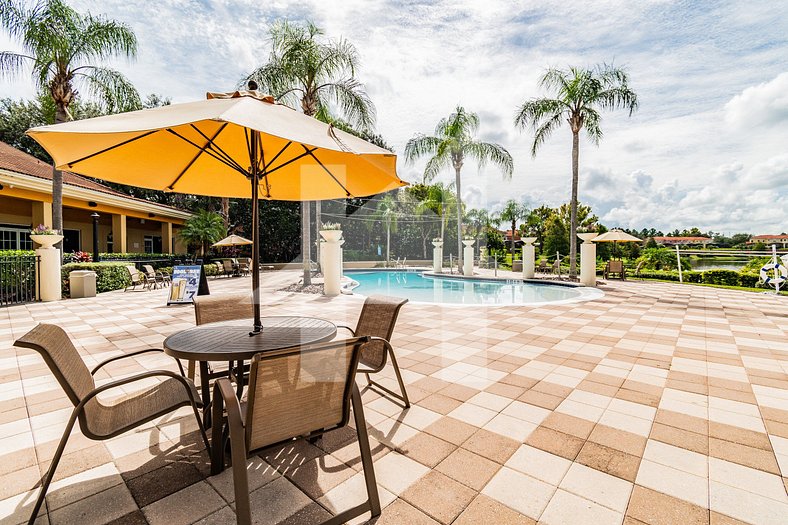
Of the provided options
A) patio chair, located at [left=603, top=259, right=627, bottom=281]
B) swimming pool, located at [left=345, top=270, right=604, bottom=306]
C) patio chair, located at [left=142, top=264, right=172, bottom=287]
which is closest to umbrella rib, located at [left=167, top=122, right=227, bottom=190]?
swimming pool, located at [left=345, top=270, right=604, bottom=306]

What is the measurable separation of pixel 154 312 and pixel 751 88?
1884cm

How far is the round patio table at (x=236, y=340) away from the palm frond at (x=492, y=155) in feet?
49.8

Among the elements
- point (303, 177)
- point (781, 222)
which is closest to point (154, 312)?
point (303, 177)

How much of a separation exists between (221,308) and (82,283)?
344 inches

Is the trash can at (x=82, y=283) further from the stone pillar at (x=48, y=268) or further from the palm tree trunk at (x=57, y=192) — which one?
the palm tree trunk at (x=57, y=192)

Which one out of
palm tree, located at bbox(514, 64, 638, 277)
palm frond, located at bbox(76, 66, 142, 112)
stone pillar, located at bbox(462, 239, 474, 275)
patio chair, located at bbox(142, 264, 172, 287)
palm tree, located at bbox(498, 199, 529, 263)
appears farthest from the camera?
palm tree, located at bbox(498, 199, 529, 263)

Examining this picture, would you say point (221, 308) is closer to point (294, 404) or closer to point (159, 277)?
point (294, 404)

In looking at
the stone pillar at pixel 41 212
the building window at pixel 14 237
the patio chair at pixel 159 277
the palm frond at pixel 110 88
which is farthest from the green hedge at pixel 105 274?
the building window at pixel 14 237

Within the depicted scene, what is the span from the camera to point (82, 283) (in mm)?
9422

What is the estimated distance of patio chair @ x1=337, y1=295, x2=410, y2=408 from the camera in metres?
3.00

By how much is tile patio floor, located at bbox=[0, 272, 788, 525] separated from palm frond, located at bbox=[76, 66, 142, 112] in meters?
9.45

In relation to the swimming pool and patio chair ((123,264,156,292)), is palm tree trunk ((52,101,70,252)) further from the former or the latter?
the swimming pool

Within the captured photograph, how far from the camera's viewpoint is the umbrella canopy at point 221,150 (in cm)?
203

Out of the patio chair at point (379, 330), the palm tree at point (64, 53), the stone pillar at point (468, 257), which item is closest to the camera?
the patio chair at point (379, 330)
